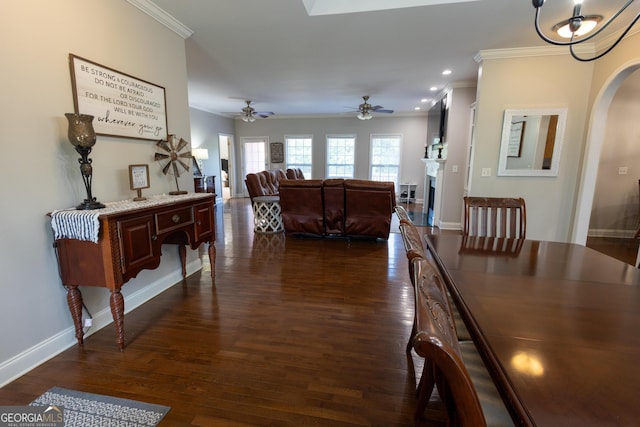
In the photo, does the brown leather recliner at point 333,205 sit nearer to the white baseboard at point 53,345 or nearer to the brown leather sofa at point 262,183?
the brown leather sofa at point 262,183

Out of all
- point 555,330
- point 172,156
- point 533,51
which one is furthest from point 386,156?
point 555,330

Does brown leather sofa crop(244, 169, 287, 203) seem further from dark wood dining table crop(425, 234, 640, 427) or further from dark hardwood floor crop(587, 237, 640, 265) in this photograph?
dark hardwood floor crop(587, 237, 640, 265)

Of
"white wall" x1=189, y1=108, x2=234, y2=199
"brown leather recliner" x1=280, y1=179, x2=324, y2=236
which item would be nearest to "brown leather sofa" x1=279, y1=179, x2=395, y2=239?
"brown leather recliner" x1=280, y1=179, x2=324, y2=236

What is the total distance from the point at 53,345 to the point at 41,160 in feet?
4.13

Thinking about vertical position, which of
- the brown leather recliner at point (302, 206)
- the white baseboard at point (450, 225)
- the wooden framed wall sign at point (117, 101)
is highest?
the wooden framed wall sign at point (117, 101)

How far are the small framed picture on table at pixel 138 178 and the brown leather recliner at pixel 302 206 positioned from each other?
2.36 m

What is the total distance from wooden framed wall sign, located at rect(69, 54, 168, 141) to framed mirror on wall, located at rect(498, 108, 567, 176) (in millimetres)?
4171

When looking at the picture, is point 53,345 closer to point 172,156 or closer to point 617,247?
point 172,156

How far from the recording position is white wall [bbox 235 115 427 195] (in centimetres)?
911

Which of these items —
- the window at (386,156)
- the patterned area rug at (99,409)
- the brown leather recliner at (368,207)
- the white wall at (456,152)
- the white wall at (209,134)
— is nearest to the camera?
the patterned area rug at (99,409)

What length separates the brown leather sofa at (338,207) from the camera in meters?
4.46

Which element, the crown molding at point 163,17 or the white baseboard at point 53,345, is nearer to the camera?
the white baseboard at point 53,345

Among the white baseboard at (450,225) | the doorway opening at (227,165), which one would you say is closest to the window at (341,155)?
the doorway opening at (227,165)

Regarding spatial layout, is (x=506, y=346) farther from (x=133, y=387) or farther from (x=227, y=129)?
(x=227, y=129)
